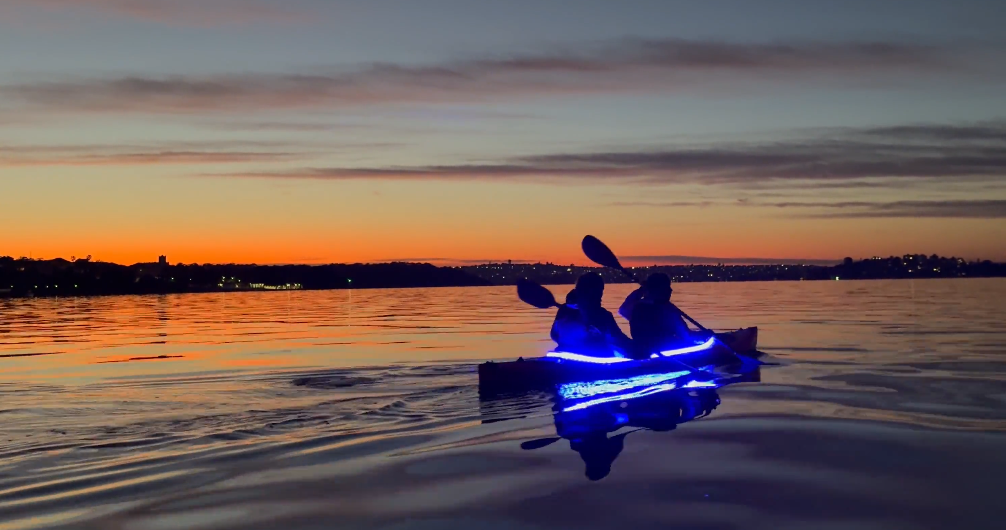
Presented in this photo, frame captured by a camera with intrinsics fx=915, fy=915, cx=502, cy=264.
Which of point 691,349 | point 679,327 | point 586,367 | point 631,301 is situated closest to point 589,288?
point 586,367

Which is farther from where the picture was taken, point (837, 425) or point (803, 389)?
point (803, 389)

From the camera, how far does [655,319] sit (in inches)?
647

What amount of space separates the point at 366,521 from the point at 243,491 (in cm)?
143

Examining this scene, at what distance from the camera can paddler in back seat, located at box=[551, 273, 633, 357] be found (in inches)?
583

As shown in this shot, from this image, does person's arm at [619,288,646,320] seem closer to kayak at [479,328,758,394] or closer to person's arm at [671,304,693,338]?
person's arm at [671,304,693,338]

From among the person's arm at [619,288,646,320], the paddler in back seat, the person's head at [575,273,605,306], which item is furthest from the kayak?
the person's arm at [619,288,646,320]

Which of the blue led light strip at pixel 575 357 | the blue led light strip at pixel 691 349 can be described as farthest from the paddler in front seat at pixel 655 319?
the blue led light strip at pixel 575 357

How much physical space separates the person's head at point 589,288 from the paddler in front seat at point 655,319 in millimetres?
1560

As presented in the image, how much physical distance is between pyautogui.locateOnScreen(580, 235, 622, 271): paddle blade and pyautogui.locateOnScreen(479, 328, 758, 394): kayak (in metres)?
2.30

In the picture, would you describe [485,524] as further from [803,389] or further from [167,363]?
[167,363]

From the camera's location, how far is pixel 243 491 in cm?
730

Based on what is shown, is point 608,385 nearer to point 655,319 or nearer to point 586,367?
point 586,367

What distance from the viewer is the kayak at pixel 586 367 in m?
13.8

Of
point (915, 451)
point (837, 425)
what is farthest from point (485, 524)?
point (837, 425)
